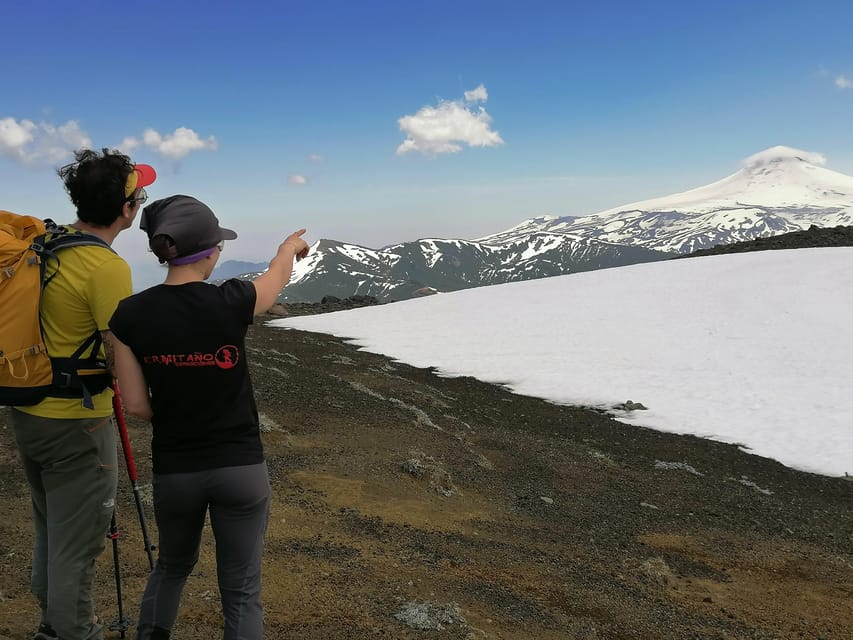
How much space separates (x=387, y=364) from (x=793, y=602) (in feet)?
63.3

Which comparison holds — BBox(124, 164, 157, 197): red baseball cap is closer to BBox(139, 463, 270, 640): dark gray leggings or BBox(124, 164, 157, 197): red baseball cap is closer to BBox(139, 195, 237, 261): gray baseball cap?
BBox(139, 195, 237, 261): gray baseball cap

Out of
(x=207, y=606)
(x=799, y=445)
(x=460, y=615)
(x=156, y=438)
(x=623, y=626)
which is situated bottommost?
(x=799, y=445)

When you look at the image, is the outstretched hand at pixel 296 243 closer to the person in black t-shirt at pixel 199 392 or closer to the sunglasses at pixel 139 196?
the person in black t-shirt at pixel 199 392

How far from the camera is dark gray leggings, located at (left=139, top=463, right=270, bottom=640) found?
3127 millimetres

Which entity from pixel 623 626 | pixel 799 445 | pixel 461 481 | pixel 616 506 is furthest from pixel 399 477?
pixel 799 445

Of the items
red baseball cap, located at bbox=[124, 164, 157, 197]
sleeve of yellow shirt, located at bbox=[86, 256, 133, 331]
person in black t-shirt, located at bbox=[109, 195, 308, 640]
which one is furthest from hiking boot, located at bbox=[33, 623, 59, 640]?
red baseball cap, located at bbox=[124, 164, 157, 197]

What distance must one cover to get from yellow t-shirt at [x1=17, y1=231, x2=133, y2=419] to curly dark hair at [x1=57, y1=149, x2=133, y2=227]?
25 centimetres

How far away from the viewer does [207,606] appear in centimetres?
562

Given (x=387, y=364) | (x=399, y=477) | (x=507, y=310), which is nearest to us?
(x=399, y=477)

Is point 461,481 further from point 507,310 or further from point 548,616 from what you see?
point 507,310

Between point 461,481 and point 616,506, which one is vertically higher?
point 461,481

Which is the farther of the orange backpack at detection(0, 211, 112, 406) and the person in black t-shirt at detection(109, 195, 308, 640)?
the orange backpack at detection(0, 211, 112, 406)

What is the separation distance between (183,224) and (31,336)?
53.3 inches

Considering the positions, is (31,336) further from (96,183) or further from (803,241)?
(803,241)
